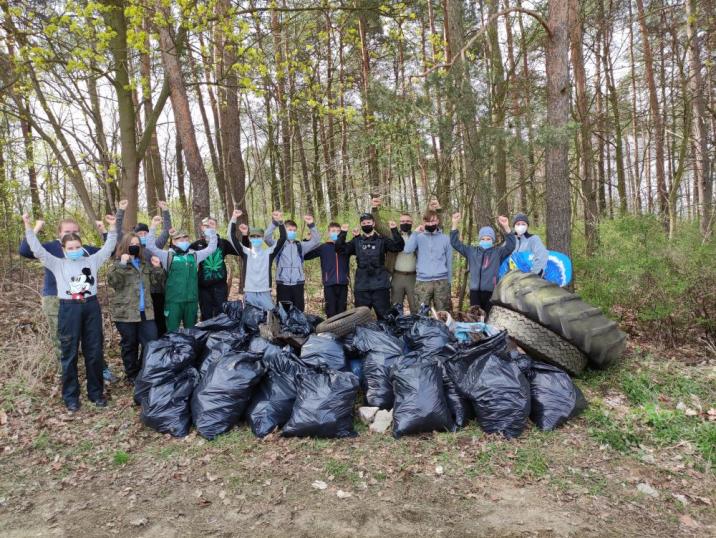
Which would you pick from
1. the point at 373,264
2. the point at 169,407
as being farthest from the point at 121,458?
the point at 373,264

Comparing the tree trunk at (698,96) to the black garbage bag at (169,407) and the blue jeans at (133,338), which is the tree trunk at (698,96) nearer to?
the black garbage bag at (169,407)

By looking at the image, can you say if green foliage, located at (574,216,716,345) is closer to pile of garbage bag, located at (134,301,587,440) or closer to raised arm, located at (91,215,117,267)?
pile of garbage bag, located at (134,301,587,440)

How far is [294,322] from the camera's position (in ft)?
17.3

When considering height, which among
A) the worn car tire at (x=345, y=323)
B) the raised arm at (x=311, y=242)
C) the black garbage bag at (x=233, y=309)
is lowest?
the worn car tire at (x=345, y=323)

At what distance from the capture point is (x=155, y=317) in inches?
218

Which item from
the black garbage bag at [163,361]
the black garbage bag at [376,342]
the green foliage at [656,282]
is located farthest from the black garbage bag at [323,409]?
the green foliage at [656,282]

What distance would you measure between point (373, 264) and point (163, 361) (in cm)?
281

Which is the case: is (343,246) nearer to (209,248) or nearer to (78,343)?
(209,248)

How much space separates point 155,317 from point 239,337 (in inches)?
54.5

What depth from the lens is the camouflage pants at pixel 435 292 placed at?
6016 mm

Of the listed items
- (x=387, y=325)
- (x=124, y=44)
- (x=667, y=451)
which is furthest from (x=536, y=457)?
(x=124, y=44)

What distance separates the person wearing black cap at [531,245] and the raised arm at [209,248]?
12.1 ft

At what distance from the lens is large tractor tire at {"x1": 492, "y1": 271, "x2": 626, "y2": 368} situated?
4645 mm

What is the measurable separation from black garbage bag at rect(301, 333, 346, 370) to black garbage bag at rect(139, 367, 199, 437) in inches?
42.4
